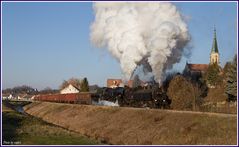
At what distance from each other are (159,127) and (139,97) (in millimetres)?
16301

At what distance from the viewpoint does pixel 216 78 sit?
6931 centimetres

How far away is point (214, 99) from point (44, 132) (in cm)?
2712

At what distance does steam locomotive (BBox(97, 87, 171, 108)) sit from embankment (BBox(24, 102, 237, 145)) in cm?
354

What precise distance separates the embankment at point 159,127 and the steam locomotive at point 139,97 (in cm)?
354

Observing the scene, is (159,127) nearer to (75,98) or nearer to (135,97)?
(135,97)

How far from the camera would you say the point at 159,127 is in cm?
2831

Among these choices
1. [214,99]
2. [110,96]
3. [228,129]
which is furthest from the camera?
[110,96]

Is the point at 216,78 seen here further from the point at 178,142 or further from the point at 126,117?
the point at 178,142

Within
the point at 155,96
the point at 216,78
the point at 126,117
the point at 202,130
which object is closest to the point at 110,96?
the point at 155,96

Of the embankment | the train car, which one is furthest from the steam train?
the embankment

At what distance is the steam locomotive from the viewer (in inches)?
1603

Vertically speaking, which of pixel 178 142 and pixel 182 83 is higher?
pixel 182 83

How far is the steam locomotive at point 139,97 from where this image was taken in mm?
40722

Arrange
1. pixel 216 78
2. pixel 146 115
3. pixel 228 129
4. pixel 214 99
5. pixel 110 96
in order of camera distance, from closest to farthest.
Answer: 1. pixel 228 129
2. pixel 146 115
3. pixel 214 99
4. pixel 110 96
5. pixel 216 78
